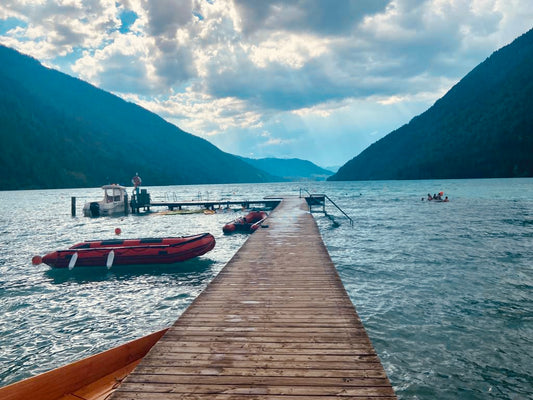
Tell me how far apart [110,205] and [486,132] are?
17543 centimetres

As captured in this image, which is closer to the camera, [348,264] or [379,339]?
[379,339]

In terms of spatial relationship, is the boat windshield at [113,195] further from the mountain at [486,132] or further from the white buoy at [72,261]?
the mountain at [486,132]

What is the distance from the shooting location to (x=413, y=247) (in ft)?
73.0

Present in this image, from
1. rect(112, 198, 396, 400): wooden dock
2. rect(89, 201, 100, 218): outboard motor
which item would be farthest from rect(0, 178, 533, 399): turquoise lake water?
rect(89, 201, 100, 218): outboard motor

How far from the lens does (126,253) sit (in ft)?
57.0

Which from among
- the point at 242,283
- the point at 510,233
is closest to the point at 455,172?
the point at 510,233

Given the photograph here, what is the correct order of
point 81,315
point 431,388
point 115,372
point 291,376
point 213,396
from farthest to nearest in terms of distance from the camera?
point 81,315, point 431,388, point 115,372, point 291,376, point 213,396

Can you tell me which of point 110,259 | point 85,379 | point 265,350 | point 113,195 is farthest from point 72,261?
point 113,195

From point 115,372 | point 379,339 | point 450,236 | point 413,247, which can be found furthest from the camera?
point 450,236

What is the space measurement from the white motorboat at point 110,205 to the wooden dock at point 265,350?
42.6 m

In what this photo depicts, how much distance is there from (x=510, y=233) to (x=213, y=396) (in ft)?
100

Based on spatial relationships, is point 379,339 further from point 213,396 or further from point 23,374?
point 23,374

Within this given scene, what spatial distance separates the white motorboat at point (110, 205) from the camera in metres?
46.0

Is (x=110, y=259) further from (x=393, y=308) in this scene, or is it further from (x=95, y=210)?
(x=95, y=210)
